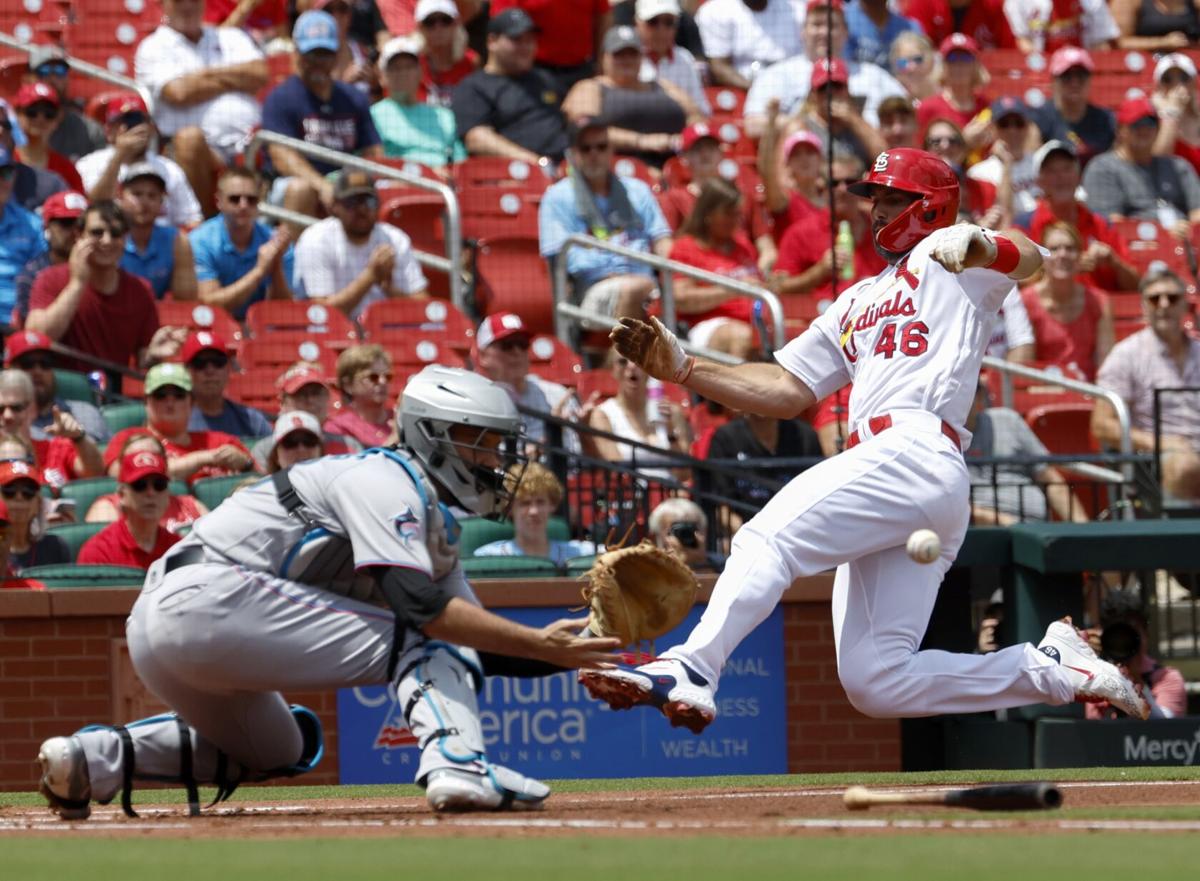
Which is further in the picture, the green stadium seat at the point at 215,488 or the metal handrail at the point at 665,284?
the metal handrail at the point at 665,284

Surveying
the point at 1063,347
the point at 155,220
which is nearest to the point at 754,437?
the point at 1063,347

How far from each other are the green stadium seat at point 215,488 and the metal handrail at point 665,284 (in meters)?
2.83

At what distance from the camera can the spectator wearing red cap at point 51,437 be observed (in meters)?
9.46

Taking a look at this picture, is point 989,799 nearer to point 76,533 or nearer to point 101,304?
point 76,533

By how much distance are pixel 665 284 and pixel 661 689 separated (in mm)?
6645

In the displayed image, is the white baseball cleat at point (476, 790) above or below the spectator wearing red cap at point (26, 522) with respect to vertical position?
below

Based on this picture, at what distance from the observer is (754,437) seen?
10148 mm

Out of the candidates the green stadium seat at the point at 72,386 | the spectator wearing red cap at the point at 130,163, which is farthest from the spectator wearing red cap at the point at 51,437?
the spectator wearing red cap at the point at 130,163

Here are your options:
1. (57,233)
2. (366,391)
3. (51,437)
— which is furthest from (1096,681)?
(57,233)

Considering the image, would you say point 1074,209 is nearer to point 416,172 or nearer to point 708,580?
point 416,172

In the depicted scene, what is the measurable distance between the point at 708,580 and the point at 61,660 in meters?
2.73

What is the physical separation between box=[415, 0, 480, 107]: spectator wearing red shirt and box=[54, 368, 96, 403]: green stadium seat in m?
4.29

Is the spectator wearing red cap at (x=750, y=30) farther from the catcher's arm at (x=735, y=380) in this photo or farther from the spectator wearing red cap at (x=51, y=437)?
the catcher's arm at (x=735, y=380)

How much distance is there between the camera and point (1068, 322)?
12.2 m
